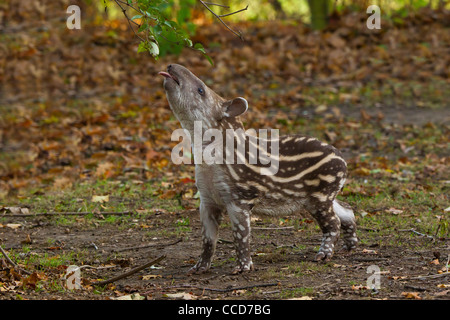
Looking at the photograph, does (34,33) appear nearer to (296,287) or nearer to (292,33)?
(292,33)

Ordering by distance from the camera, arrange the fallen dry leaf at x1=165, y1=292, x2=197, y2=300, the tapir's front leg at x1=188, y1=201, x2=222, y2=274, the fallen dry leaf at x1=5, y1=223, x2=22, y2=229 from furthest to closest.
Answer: the fallen dry leaf at x1=5, y1=223, x2=22, y2=229 → the tapir's front leg at x1=188, y1=201, x2=222, y2=274 → the fallen dry leaf at x1=165, y1=292, x2=197, y2=300

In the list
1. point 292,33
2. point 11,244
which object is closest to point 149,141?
point 11,244

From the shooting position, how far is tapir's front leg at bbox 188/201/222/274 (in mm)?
6078

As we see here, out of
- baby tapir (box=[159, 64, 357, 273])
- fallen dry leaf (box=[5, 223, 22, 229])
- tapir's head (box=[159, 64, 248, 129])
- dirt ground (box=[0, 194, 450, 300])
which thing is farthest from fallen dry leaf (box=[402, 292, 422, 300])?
fallen dry leaf (box=[5, 223, 22, 229])

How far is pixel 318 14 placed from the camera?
17.8 metres

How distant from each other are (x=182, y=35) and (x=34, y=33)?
10.9m

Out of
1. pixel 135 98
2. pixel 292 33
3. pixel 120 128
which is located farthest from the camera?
pixel 292 33

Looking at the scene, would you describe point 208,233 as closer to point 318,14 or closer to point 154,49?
point 154,49

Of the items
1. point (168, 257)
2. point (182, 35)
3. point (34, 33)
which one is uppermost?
point (34, 33)

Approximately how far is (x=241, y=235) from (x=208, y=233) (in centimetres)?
36

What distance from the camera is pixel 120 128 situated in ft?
40.9

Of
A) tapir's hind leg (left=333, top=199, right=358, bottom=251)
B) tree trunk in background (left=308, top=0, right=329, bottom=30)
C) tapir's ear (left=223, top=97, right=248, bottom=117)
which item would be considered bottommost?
tapir's hind leg (left=333, top=199, right=358, bottom=251)

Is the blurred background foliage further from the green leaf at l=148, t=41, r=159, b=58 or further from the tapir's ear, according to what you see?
the green leaf at l=148, t=41, r=159, b=58

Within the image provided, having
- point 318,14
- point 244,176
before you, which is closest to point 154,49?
point 244,176
